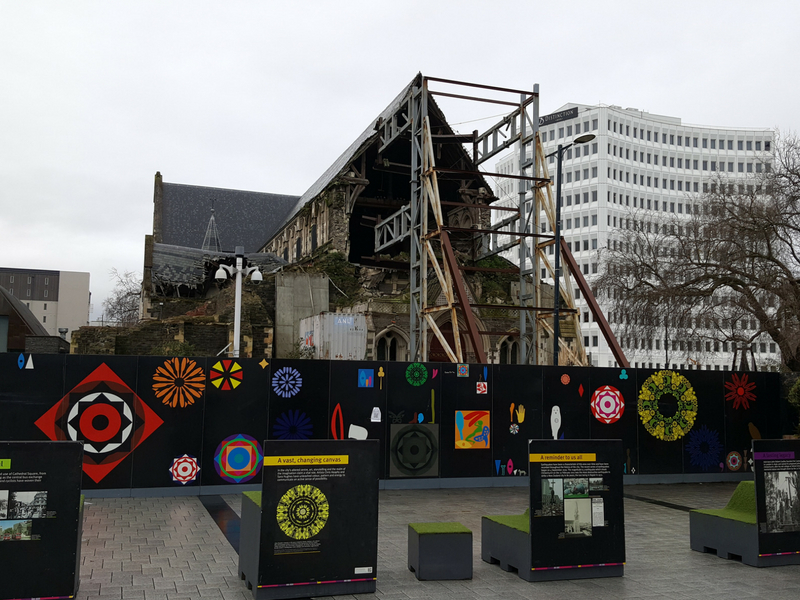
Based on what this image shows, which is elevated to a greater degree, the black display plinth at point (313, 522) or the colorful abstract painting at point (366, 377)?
the colorful abstract painting at point (366, 377)

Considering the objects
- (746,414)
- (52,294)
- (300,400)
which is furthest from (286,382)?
(52,294)

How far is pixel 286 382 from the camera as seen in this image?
14836mm

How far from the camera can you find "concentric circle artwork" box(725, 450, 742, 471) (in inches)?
720

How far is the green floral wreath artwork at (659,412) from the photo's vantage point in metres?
17.5

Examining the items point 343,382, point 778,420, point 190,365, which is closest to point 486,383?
point 343,382

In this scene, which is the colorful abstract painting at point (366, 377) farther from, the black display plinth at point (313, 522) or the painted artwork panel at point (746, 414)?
the painted artwork panel at point (746, 414)

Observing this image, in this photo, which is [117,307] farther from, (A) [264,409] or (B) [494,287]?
(A) [264,409]

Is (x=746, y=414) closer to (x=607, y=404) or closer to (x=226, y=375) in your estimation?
(x=607, y=404)

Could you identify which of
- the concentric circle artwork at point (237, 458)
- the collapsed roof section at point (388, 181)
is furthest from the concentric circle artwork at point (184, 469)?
the collapsed roof section at point (388, 181)

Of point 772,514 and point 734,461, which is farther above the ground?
point 772,514

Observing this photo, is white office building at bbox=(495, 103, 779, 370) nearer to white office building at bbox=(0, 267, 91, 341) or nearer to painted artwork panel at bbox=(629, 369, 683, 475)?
white office building at bbox=(0, 267, 91, 341)

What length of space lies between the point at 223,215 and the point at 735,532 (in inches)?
2268

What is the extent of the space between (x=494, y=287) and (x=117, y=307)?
1878 inches

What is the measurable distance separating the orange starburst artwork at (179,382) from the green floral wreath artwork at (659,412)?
9.99 m
